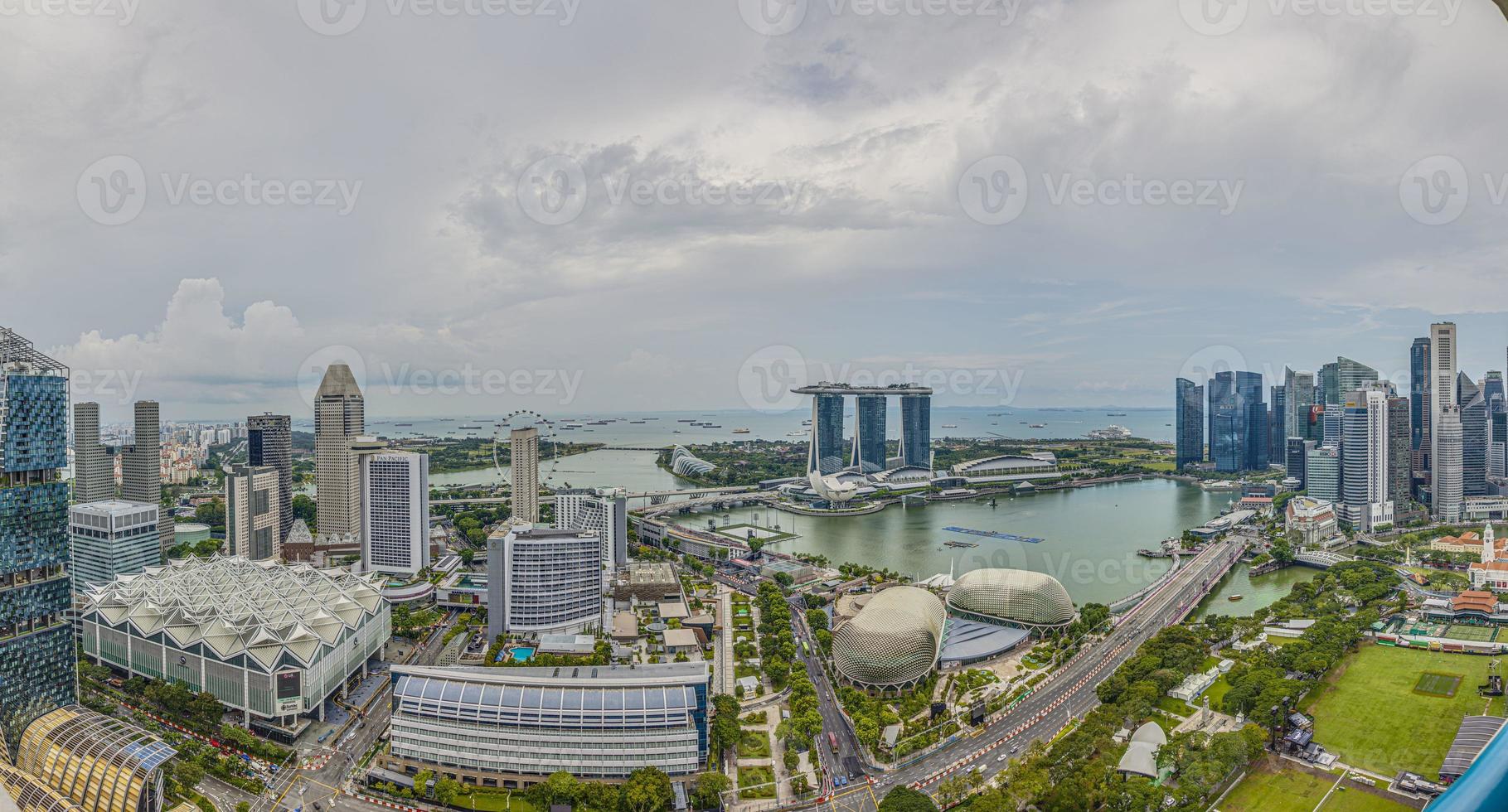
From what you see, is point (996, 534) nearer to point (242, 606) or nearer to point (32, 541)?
point (242, 606)

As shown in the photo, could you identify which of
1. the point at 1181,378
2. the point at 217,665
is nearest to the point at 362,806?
the point at 217,665

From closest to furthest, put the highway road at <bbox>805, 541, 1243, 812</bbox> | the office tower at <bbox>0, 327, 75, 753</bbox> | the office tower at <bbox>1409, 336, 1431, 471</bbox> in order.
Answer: the office tower at <bbox>0, 327, 75, 753</bbox>, the highway road at <bbox>805, 541, 1243, 812</bbox>, the office tower at <bbox>1409, 336, 1431, 471</bbox>

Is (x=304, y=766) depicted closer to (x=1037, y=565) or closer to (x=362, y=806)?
(x=362, y=806)

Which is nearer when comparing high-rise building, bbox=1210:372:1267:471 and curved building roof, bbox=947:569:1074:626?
curved building roof, bbox=947:569:1074:626

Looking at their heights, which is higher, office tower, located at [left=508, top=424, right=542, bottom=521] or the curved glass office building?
office tower, located at [left=508, top=424, right=542, bottom=521]

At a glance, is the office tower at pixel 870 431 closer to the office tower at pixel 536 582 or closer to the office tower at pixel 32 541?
the office tower at pixel 536 582

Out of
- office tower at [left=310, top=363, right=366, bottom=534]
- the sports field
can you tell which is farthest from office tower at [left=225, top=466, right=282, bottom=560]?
the sports field

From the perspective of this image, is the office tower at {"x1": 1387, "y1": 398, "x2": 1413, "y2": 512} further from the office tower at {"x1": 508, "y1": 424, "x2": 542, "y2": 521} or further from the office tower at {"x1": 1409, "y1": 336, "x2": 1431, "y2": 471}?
the office tower at {"x1": 508, "y1": 424, "x2": 542, "y2": 521}

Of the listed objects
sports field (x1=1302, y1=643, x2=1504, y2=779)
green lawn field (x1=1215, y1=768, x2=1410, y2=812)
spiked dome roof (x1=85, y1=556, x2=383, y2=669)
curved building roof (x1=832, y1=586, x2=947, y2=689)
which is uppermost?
spiked dome roof (x1=85, y1=556, x2=383, y2=669)
